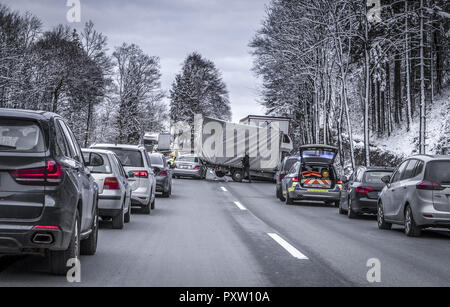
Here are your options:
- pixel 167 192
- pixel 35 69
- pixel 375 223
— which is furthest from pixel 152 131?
pixel 375 223

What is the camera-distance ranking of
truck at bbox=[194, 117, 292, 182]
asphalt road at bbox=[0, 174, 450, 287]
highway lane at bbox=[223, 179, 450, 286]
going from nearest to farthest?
asphalt road at bbox=[0, 174, 450, 287] → highway lane at bbox=[223, 179, 450, 286] → truck at bbox=[194, 117, 292, 182]

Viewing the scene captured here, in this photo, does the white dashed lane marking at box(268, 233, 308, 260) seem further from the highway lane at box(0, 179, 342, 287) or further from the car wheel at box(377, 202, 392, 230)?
the car wheel at box(377, 202, 392, 230)

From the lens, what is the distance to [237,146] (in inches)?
1638

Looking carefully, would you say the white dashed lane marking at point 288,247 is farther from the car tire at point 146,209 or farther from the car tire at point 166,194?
the car tire at point 166,194

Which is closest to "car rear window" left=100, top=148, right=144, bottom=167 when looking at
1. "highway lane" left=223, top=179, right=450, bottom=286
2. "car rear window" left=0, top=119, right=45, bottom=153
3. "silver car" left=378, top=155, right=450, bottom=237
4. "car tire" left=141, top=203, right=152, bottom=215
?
"car tire" left=141, top=203, right=152, bottom=215

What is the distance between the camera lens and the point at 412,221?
13.9 meters

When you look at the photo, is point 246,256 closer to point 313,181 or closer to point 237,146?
point 313,181

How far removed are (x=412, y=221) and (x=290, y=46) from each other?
32153 millimetres

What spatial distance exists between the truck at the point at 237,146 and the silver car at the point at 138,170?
23.4 m

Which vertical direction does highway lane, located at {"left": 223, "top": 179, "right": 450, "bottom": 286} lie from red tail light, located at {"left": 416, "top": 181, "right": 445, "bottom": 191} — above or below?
below

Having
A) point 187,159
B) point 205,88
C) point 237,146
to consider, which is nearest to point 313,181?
point 237,146

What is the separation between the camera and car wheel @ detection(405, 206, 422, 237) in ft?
45.5
